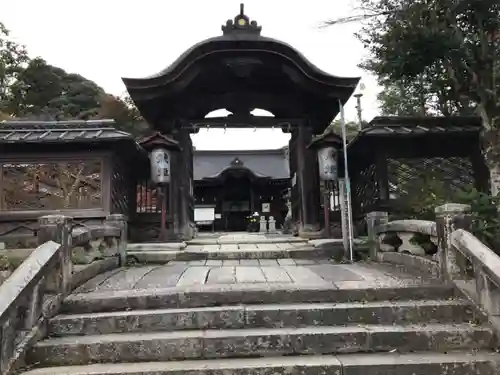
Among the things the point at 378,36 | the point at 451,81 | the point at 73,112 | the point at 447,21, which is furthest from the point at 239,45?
the point at 73,112

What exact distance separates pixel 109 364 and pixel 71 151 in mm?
6586

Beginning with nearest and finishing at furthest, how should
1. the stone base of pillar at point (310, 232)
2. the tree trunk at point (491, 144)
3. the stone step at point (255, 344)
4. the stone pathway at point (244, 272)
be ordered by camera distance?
the stone step at point (255, 344) → the stone pathway at point (244, 272) → the tree trunk at point (491, 144) → the stone base of pillar at point (310, 232)

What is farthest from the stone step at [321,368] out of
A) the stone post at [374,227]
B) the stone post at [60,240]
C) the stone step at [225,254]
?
the stone step at [225,254]

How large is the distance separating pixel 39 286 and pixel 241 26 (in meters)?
7.09

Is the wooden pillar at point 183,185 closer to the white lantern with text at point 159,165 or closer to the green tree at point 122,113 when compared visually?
the white lantern with text at point 159,165

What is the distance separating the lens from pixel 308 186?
31.2 feet

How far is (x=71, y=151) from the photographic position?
8.91 metres

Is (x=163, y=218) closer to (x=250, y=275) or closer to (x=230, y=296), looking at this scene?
(x=250, y=275)

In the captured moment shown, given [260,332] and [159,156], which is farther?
[159,156]

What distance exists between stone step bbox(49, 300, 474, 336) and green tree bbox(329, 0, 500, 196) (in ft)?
16.2

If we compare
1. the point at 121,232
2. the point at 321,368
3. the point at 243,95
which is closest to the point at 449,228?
the point at 321,368

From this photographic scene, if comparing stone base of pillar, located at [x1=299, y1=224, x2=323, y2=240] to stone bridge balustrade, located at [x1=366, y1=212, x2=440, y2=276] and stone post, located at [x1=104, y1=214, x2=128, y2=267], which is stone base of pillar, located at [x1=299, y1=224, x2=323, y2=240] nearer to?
stone bridge balustrade, located at [x1=366, y1=212, x2=440, y2=276]

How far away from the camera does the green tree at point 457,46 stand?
804 cm

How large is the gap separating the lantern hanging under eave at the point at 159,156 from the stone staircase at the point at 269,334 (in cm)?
471
